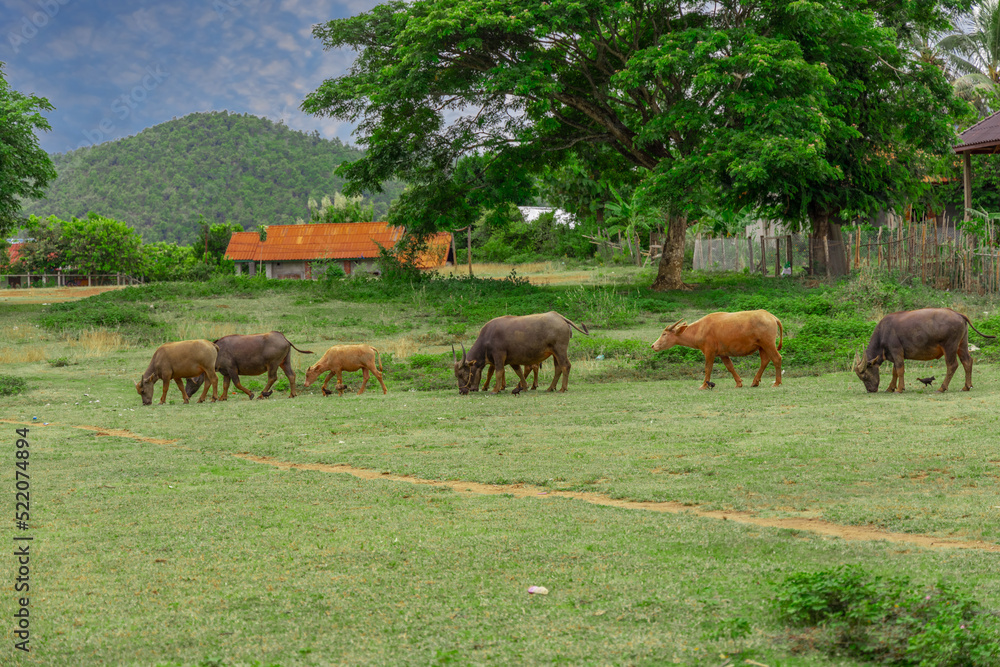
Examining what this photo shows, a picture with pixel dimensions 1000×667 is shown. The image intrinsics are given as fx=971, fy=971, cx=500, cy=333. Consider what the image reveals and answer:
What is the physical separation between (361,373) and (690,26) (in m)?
19.0

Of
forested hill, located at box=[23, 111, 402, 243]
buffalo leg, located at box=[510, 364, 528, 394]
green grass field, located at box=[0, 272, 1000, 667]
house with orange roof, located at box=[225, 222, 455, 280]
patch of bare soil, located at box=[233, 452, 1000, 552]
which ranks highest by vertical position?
forested hill, located at box=[23, 111, 402, 243]

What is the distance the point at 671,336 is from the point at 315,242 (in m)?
53.9

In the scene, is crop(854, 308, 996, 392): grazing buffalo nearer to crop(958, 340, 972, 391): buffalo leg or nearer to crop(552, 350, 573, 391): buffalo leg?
crop(958, 340, 972, 391): buffalo leg

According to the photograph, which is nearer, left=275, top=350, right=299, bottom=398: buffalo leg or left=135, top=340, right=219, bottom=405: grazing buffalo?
left=135, top=340, right=219, bottom=405: grazing buffalo

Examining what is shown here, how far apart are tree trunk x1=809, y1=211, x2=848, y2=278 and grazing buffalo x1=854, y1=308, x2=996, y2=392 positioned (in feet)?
57.3

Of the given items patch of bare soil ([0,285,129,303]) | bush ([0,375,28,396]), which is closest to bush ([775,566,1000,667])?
bush ([0,375,28,396])

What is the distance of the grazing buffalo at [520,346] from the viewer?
1641cm

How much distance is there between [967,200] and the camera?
95.6 feet

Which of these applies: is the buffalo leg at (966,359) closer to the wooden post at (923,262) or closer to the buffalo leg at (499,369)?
the buffalo leg at (499,369)

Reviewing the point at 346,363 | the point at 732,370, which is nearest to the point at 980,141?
the point at 732,370

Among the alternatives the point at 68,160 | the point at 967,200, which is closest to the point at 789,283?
the point at 967,200

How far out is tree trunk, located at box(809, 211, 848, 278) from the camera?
3148 cm

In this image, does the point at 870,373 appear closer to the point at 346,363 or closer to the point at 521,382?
the point at 521,382

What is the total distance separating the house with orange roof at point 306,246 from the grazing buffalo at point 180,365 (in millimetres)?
48481
